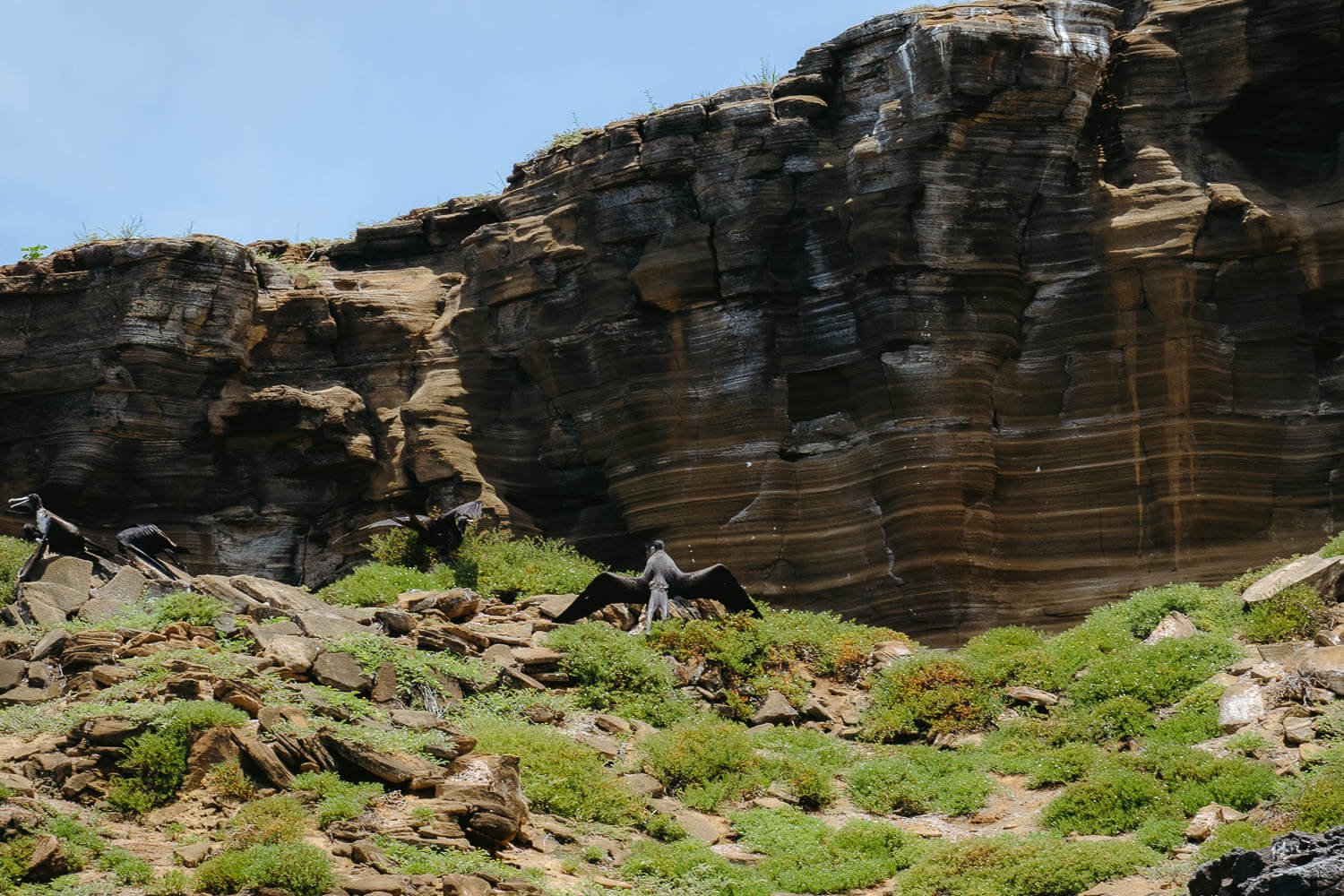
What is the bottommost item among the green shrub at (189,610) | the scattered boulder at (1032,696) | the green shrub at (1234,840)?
the scattered boulder at (1032,696)

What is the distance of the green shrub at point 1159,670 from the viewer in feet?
48.6

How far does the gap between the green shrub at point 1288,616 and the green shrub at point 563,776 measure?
282 inches

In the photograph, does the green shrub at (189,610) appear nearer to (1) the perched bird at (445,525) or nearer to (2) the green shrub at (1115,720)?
(1) the perched bird at (445,525)

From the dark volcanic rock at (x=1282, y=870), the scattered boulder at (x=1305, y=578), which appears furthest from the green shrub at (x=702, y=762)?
the scattered boulder at (x=1305, y=578)

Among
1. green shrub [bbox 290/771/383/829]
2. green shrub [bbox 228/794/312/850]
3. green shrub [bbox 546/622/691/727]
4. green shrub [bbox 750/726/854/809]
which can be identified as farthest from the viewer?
green shrub [bbox 546/622/691/727]

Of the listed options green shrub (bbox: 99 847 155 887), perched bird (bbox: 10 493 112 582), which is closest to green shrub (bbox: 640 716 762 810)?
green shrub (bbox: 99 847 155 887)

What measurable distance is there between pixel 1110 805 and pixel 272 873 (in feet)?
23.6

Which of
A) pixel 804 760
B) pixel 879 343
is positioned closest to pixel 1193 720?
pixel 804 760

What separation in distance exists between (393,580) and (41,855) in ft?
36.7

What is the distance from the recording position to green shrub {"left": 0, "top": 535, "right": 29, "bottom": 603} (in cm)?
1958

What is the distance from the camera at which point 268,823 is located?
34.8ft

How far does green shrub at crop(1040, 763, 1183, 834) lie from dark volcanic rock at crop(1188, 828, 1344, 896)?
123 inches

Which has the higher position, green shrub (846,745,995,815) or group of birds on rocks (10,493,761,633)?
group of birds on rocks (10,493,761,633)

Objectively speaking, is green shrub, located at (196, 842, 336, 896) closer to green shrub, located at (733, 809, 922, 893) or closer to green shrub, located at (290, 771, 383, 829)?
green shrub, located at (290, 771, 383, 829)
